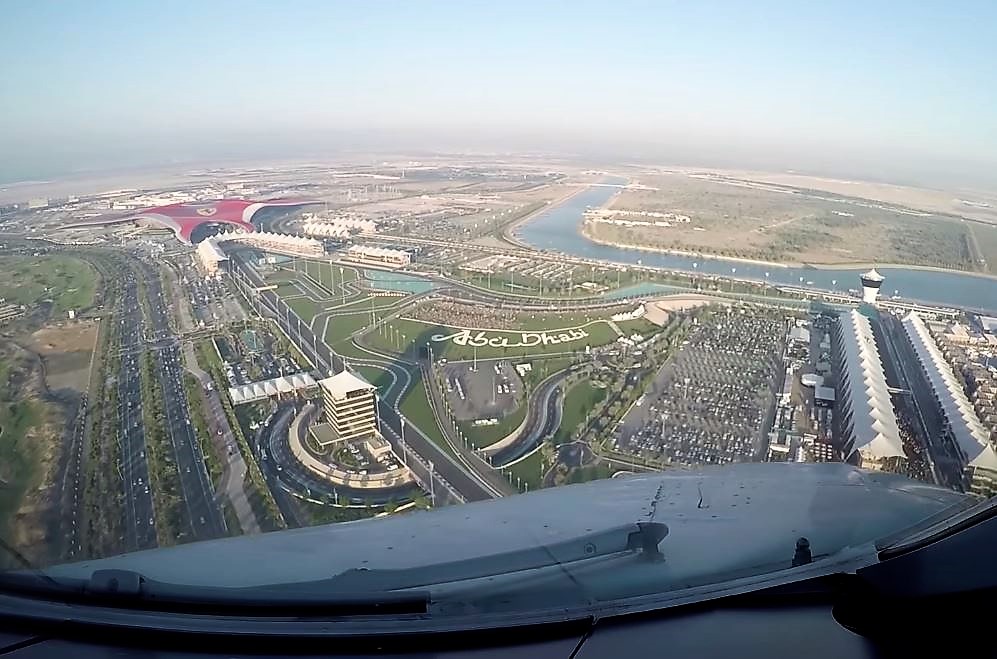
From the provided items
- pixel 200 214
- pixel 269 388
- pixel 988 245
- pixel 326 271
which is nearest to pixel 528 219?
pixel 326 271

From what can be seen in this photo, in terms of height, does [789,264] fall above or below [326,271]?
above

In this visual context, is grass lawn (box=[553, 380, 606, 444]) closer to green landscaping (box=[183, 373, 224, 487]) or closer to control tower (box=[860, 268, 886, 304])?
green landscaping (box=[183, 373, 224, 487])

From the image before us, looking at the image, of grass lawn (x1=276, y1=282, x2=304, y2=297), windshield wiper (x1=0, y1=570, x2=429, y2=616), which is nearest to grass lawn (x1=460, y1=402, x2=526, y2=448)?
windshield wiper (x1=0, y1=570, x2=429, y2=616)

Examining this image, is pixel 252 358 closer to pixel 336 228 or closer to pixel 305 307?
pixel 305 307

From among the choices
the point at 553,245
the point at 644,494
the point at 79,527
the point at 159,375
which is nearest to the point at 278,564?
the point at 644,494

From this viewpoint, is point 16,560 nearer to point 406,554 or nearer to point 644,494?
point 406,554
